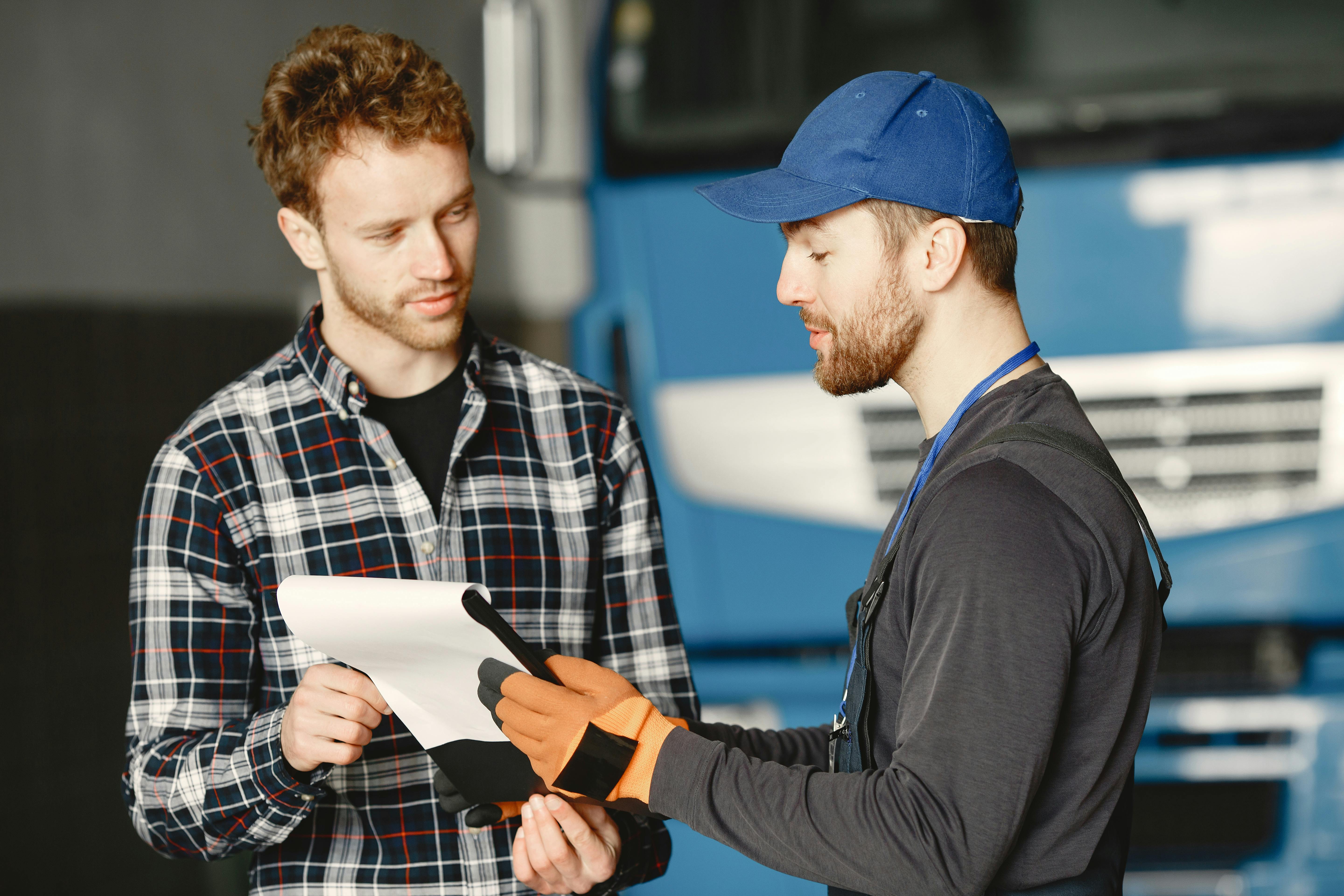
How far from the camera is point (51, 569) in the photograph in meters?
2.26

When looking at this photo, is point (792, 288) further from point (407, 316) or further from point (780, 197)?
point (407, 316)

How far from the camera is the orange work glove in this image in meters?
1.03

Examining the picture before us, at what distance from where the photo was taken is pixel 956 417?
3.52 feet

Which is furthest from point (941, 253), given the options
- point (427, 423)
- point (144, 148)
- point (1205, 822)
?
point (144, 148)

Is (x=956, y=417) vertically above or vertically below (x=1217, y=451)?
above

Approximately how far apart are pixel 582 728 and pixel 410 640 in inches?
6.6

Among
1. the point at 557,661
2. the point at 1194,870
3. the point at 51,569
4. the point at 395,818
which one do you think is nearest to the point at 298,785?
the point at 395,818

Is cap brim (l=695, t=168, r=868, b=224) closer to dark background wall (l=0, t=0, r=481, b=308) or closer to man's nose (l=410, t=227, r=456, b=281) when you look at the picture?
man's nose (l=410, t=227, r=456, b=281)

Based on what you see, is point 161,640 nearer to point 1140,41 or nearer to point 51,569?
point 51,569

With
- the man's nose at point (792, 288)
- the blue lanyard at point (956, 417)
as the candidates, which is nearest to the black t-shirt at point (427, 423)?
the man's nose at point (792, 288)

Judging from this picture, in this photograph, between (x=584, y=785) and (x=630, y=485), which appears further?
(x=630, y=485)

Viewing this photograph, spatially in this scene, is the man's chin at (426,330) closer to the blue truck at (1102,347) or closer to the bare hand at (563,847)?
the bare hand at (563,847)

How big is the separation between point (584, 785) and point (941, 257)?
560 millimetres

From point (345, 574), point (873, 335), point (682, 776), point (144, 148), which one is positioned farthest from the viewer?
point (144, 148)
